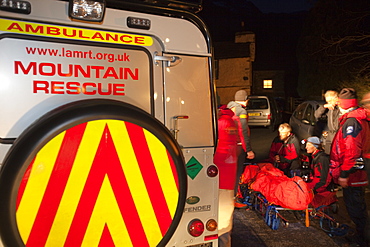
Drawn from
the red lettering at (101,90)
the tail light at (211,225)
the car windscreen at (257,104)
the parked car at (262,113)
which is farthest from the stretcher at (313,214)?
the car windscreen at (257,104)

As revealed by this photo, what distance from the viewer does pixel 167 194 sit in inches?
92.2

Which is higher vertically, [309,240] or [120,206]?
[120,206]

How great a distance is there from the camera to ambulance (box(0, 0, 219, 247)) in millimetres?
1955

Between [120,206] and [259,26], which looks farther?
[259,26]

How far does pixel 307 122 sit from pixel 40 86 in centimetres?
961

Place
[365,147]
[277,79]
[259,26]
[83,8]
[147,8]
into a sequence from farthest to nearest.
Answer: [259,26] < [277,79] < [365,147] < [147,8] < [83,8]

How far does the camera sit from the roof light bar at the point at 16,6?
2.08 meters

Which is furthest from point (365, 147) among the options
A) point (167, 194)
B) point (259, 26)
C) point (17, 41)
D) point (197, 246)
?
point (259, 26)

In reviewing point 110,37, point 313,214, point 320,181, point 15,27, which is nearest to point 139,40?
point 110,37

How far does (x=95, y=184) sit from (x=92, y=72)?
0.75 meters

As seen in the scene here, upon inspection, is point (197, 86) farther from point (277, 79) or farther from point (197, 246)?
point (277, 79)

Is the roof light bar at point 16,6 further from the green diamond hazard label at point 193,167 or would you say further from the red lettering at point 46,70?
the green diamond hazard label at point 193,167

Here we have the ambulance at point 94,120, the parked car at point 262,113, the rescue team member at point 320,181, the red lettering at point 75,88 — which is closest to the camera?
the ambulance at point 94,120

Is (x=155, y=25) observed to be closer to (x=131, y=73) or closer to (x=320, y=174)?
(x=131, y=73)
